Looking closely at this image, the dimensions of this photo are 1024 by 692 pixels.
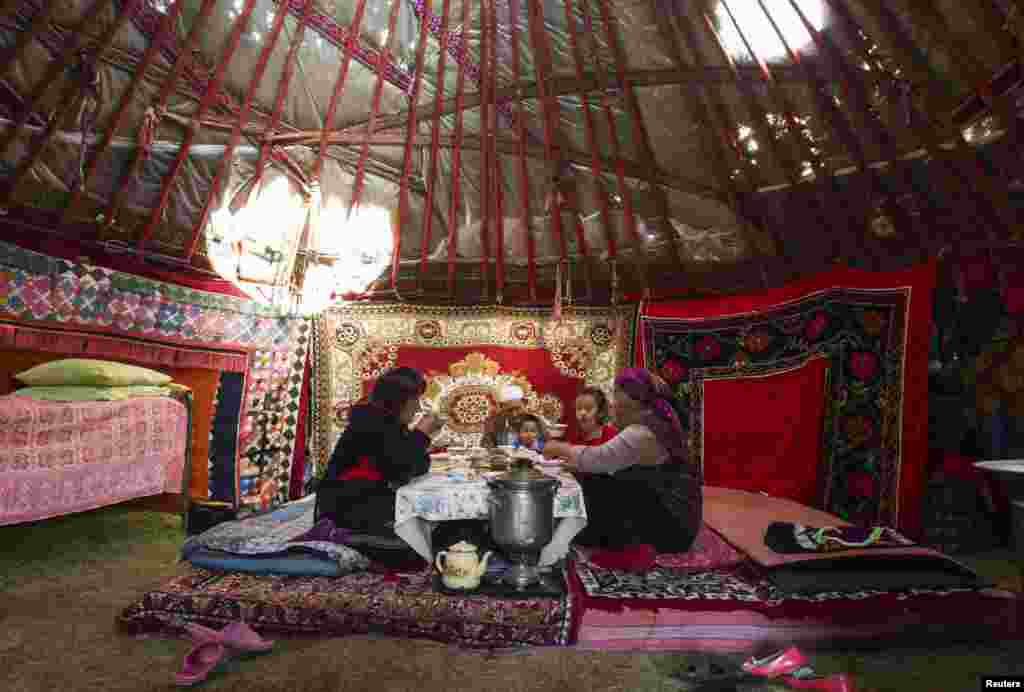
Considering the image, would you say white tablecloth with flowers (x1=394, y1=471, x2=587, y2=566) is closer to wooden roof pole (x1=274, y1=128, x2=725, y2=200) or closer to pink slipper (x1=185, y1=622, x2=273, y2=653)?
pink slipper (x1=185, y1=622, x2=273, y2=653)

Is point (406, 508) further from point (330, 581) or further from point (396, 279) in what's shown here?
point (396, 279)

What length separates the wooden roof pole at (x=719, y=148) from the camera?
2.80 metres

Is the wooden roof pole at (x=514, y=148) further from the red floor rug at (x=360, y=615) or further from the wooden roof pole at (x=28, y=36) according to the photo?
the red floor rug at (x=360, y=615)

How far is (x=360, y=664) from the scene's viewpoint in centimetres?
178

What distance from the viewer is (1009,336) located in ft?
9.97

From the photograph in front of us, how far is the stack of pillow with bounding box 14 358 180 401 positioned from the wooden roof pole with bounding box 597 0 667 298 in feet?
9.03

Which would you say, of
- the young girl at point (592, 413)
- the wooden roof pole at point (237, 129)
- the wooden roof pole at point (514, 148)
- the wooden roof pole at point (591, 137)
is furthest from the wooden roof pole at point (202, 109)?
the young girl at point (592, 413)

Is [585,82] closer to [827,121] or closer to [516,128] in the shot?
[516,128]

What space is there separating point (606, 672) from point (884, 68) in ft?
8.44

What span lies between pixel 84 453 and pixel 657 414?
7.98 feet

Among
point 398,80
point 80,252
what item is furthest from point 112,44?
point 398,80

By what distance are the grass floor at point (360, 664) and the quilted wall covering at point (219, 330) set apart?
133 centimetres

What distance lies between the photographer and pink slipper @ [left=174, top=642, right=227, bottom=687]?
64.5 inches

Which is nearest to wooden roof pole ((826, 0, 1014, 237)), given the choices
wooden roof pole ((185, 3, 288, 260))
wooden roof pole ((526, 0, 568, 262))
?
wooden roof pole ((526, 0, 568, 262))
